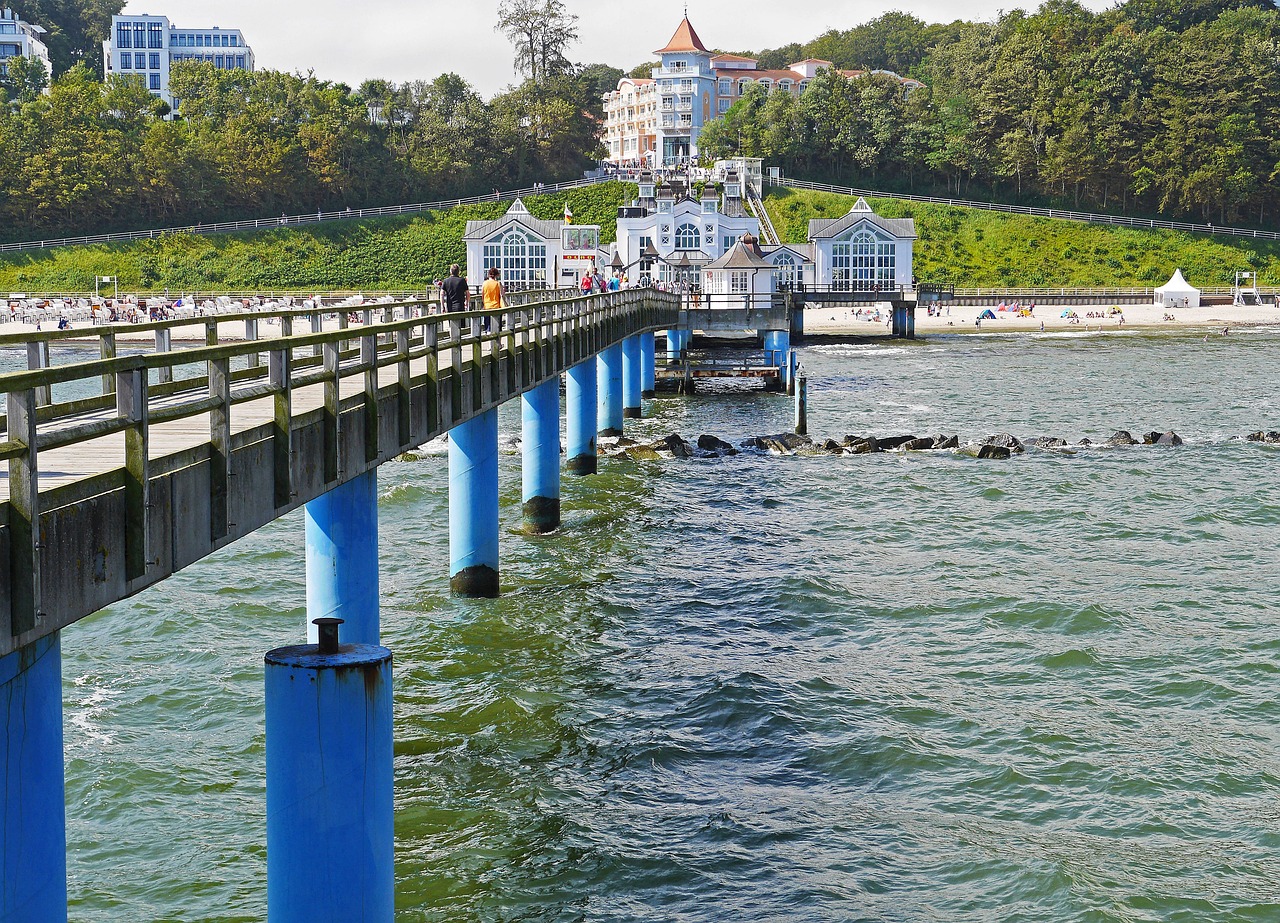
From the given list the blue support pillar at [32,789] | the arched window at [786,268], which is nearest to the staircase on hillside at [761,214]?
the arched window at [786,268]

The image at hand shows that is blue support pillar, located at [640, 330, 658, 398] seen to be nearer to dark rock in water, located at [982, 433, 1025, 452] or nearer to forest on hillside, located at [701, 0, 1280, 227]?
dark rock in water, located at [982, 433, 1025, 452]

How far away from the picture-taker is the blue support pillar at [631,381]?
5081 centimetres

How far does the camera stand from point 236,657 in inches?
804

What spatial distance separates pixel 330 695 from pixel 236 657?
425 inches

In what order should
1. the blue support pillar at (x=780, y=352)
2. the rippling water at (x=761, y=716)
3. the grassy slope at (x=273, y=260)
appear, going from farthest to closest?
the grassy slope at (x=273, y=260)
the blue support pillar at (x=780, y=352)
the rippling water at (x=761, y=716)

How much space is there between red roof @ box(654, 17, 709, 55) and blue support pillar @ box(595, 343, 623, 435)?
14240cm

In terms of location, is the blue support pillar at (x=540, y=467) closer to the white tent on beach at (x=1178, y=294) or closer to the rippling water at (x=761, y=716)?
the rippling water at (x=761, y=716)

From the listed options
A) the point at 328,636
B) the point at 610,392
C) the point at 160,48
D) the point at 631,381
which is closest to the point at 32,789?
the point at 328,636

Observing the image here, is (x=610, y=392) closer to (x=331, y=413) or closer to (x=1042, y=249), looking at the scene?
(x=331, y=413)

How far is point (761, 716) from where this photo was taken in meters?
18.2

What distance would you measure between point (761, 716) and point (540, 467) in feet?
39.7

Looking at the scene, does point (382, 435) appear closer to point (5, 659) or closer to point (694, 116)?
point (5, 659)

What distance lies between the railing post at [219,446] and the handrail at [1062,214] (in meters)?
129

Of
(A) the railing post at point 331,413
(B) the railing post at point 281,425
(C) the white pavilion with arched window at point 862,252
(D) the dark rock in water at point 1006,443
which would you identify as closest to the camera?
(B) the railing post at point 281,425
